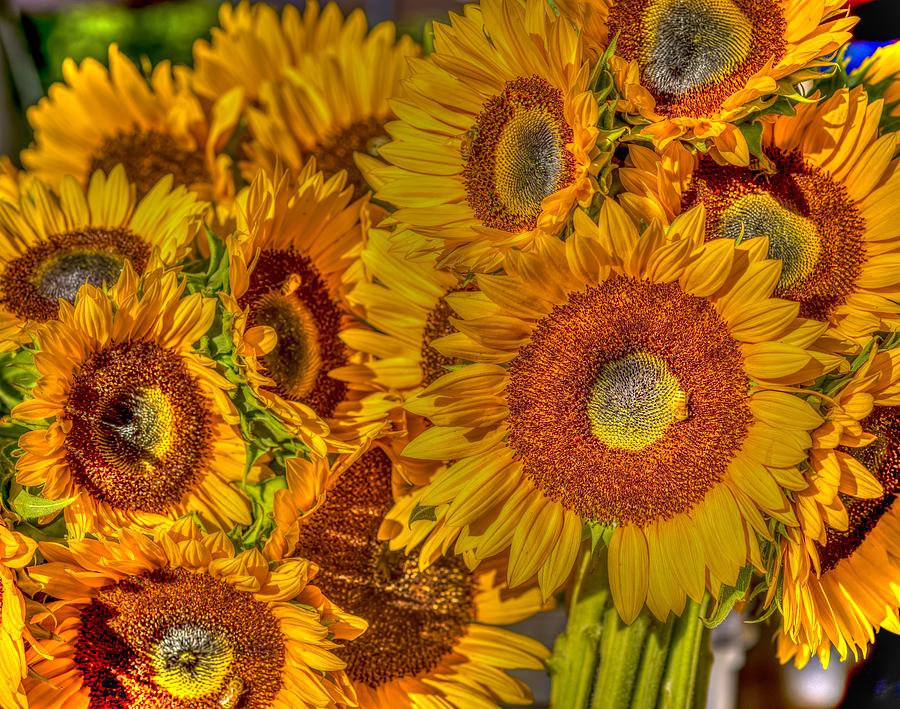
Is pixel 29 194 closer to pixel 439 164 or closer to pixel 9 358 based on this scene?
pixel 9 358

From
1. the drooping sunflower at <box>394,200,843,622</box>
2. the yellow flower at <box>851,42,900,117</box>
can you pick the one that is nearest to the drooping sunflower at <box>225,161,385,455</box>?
the drooping sunflower at <box>394,200,843,622</box>

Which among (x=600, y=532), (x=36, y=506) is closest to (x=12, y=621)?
(x=36, y=506)

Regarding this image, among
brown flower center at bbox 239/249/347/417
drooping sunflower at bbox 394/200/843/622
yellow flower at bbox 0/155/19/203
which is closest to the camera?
drooping sunflower at bbox 394/200/843/622

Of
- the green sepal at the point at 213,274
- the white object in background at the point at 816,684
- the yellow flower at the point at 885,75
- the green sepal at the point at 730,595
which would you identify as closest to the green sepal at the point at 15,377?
the green sepal at the point at 213,274

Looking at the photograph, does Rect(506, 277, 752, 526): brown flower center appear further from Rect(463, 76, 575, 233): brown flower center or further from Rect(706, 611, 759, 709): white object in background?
Rect(706, 611, 759, 709): white object in background

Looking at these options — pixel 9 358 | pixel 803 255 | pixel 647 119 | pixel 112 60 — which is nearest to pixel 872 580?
pixel 803 255

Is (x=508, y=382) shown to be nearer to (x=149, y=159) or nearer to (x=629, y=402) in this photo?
(x=629, y=402)

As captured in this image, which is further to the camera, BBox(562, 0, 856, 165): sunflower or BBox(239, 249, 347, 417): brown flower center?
BBox(239, 249, 347, 417): brown flower center
